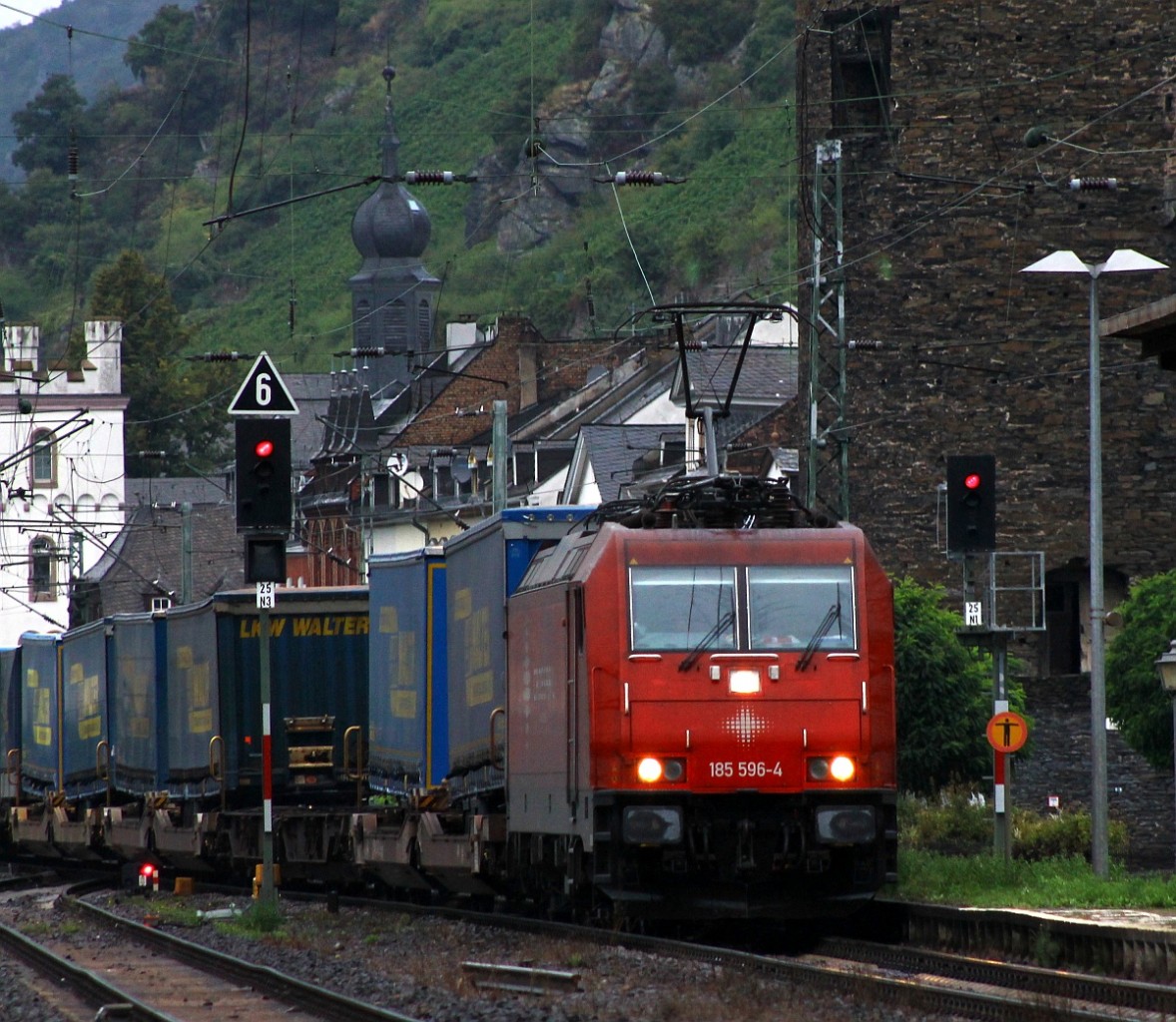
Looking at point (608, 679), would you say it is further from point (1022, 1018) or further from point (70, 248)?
point (70, 248)

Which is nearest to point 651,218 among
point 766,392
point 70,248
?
point 70,248

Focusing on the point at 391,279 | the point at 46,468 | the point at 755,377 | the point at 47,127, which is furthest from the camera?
the point at 47,127

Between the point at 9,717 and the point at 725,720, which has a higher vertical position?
the point at 725,720

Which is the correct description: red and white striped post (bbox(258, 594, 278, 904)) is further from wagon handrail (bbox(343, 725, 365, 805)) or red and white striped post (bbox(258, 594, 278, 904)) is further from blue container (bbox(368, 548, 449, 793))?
wagon handrail (bbox(343, 725, 365, 805))

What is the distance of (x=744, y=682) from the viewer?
17.7 meters

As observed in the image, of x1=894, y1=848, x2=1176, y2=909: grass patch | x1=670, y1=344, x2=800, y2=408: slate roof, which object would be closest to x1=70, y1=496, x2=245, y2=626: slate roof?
x1=670, y1=344, x2=800, y2=408: slate roof

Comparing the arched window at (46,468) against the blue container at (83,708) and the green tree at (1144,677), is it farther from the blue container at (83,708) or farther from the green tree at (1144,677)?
the green tree at (1144,677)

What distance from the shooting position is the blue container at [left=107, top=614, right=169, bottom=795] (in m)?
30.9

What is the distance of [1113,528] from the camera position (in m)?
50.3

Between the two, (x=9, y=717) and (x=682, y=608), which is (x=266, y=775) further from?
(x=9, y=717)

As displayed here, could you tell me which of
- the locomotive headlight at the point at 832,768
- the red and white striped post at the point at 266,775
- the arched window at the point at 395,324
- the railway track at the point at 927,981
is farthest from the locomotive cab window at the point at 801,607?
the arched window at the point at 395,324

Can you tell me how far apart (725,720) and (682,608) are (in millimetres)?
882

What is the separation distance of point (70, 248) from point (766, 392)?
94.4 meters

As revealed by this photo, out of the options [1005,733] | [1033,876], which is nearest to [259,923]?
[1033,876]
